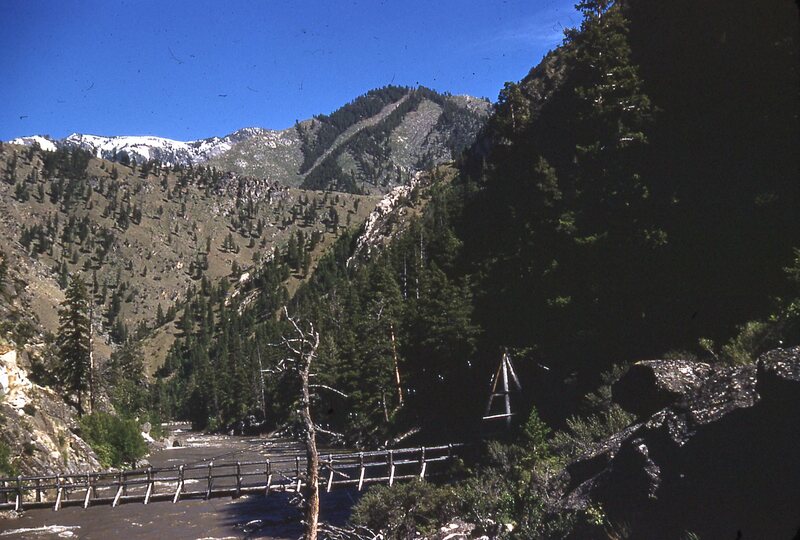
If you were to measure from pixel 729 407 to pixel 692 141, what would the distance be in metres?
17.0

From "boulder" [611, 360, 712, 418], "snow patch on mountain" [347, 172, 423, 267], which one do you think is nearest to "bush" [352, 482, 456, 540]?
"boulder" [611, 360, 712, 418]

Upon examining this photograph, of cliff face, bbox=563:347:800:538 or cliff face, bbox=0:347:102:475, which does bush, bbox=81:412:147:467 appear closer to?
cliff face, bbox=0:347:102:475

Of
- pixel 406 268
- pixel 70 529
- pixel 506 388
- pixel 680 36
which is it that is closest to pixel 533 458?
pixel 506 388

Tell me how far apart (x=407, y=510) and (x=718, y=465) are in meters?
14.6

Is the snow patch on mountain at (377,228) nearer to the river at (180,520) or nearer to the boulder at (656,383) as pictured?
the river at (180,520)

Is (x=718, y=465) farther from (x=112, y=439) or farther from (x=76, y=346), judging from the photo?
(x=76, y=346)

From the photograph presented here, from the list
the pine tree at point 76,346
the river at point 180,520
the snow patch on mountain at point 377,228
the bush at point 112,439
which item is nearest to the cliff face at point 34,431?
the bush at point 112,439

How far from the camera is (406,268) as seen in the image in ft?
275

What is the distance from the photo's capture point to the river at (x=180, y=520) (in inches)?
1037

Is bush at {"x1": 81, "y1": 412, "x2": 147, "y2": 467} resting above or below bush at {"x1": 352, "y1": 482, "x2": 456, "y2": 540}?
below

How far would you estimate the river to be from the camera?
1037 inches

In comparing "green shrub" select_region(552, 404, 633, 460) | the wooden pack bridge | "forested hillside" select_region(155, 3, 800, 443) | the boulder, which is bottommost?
the wooden pack bridge

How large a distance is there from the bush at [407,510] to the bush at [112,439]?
32.6m

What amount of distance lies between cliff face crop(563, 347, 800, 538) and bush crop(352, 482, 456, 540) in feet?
31.3
